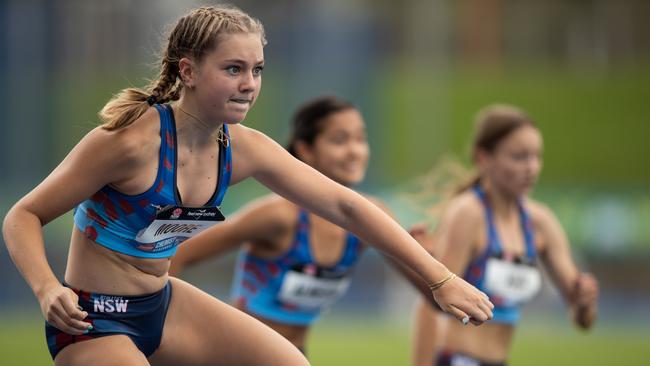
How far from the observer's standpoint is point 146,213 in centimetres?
376

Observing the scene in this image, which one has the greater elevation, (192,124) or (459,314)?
(192,124)

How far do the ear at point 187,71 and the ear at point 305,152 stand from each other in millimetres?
1970

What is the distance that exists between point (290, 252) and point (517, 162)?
140 cm

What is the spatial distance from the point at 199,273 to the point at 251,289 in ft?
33.9

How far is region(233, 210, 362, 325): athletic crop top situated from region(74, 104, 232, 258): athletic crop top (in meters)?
1.60

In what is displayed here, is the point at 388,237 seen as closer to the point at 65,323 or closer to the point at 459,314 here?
the point at 459,314

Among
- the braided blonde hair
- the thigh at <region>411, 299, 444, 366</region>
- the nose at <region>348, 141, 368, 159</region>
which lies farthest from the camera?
the thigh at <region>411, 299, 444, 366</region>

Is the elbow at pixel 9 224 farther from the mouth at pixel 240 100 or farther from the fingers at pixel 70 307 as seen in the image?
the mouth at pixel 240 100

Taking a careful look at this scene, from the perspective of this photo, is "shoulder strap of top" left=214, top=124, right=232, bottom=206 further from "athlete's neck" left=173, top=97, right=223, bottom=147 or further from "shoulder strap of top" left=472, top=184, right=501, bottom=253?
"shoulder strap of top" left=472, top=184, right=501, bottom=253

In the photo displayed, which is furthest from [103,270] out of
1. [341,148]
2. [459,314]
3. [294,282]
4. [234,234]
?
[341,148]

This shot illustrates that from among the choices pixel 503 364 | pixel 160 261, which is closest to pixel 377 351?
pixel 503 364

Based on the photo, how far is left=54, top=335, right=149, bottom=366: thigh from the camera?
3.65 m

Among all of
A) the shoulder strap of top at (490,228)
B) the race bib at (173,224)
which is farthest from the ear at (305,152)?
the race bib at (173,224)

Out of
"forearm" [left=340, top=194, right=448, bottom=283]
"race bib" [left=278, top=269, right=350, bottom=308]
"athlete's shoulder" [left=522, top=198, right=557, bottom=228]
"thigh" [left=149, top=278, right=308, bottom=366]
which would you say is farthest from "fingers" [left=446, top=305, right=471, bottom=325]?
"athlete's shoulder" [left=522, top=198, right=557, bottom=228]
